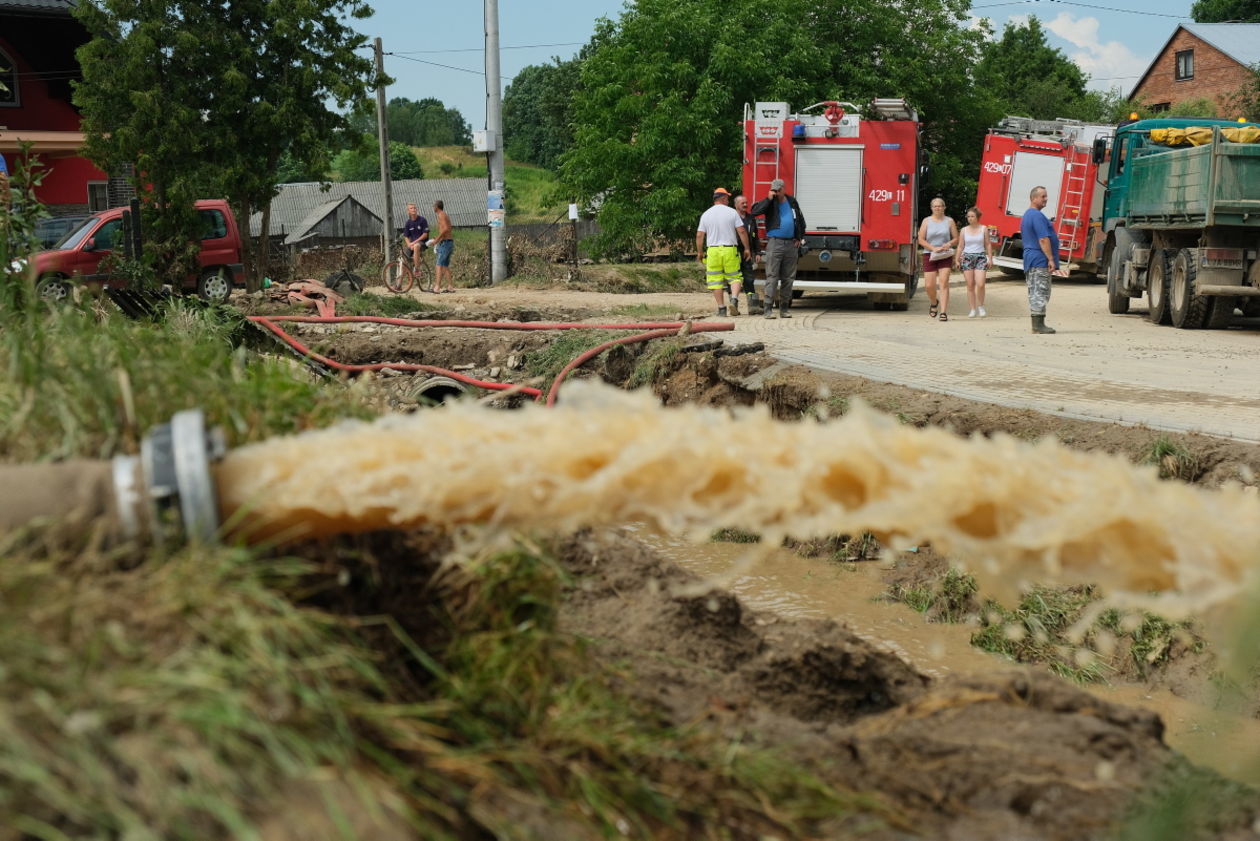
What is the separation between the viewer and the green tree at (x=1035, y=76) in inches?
2313

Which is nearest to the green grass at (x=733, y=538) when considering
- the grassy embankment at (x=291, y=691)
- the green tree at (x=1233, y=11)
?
the grassy embankment at (x=291, y=691)

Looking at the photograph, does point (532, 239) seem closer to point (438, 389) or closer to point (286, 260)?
point (286, 260)

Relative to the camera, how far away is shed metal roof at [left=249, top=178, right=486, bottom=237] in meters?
65.1

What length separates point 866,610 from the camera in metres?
8.13

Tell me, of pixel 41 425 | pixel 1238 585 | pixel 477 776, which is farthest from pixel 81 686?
pixel 1238 585

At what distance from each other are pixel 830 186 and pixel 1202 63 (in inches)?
1958

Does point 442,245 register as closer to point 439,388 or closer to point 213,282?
point 213,282

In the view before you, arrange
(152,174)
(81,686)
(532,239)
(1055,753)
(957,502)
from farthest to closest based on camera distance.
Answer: (532,239) < (152,174) < (1055,753) < (957,502) < (81,686)

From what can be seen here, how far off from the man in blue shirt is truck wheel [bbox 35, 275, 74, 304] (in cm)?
1211

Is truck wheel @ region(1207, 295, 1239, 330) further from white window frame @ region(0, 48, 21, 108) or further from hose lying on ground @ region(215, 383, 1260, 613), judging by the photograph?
white window frame @ region(0, 48, 21, 108)

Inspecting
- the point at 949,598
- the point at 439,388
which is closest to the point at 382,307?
the point at 439,388

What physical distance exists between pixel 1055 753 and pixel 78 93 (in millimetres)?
22911

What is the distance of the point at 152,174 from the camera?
2184 centimetres

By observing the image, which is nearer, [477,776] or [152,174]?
[477,776]
